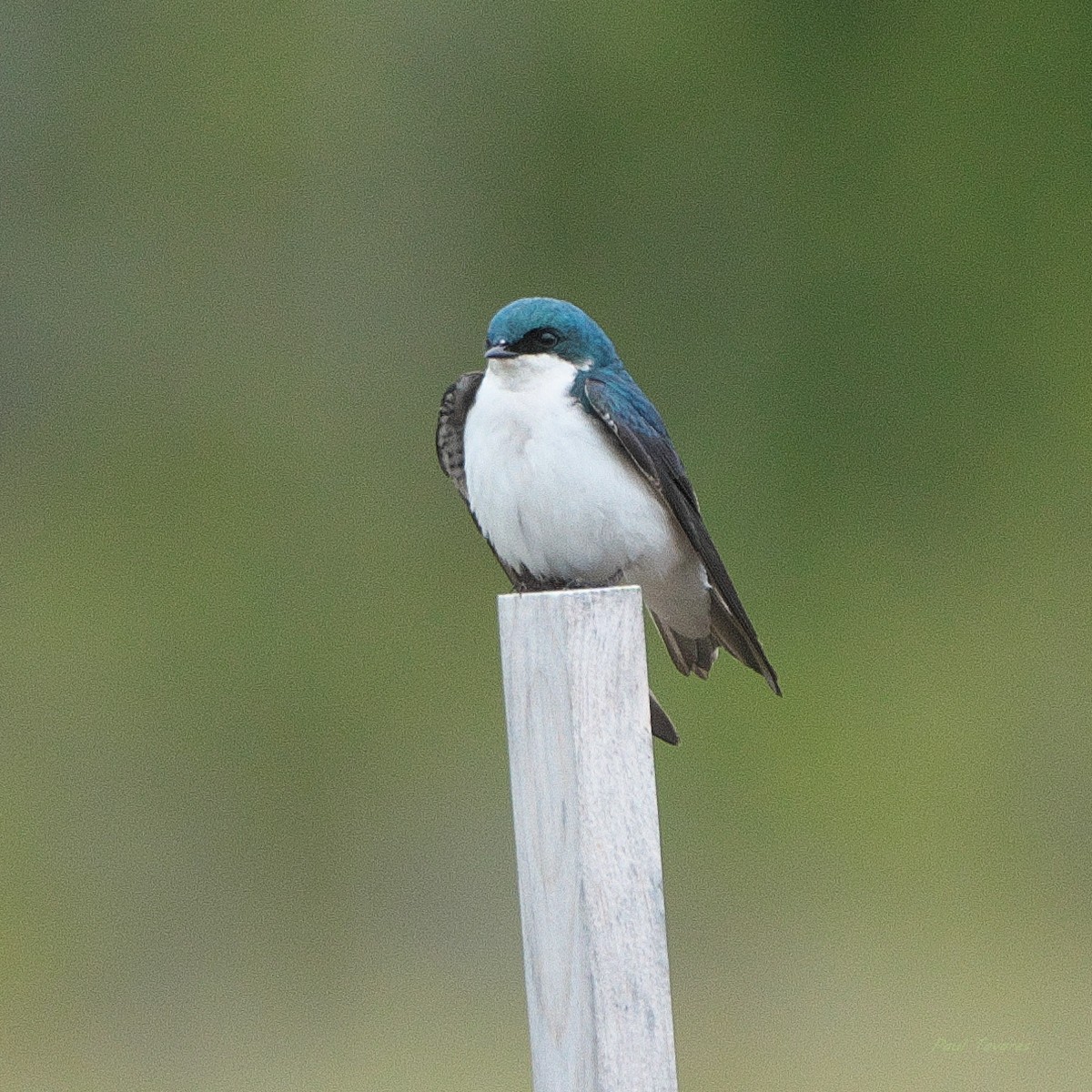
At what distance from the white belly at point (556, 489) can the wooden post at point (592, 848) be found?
24.1 inches

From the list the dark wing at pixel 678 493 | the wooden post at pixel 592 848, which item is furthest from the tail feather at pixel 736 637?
the wooden post at pixel 592 848

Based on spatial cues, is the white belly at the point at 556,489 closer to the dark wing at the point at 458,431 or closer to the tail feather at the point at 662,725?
the dark wing at the point at 458,431

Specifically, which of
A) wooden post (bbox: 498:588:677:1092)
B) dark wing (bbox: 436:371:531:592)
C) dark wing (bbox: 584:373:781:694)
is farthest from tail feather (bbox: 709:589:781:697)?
wooden post (bbox: 498:588:677:1092)

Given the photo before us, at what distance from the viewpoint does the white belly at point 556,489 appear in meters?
1.88

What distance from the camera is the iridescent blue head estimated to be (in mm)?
1979

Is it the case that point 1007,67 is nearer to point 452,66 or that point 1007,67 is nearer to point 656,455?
point 452,66

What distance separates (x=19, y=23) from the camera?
4.57 meters

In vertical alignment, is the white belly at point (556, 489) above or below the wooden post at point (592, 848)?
above

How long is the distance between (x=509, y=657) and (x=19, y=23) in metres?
3.86

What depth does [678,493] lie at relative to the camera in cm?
199

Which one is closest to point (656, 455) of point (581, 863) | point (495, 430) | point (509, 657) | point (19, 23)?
point (495, 430)

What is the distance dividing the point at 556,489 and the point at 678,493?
19 cm

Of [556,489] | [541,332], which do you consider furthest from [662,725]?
[541,332]

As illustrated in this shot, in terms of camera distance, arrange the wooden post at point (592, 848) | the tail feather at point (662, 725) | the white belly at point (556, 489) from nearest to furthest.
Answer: the wooden post at point (592, 848), the tail feather at point (662, 725), the white belly at point (556, 489)
